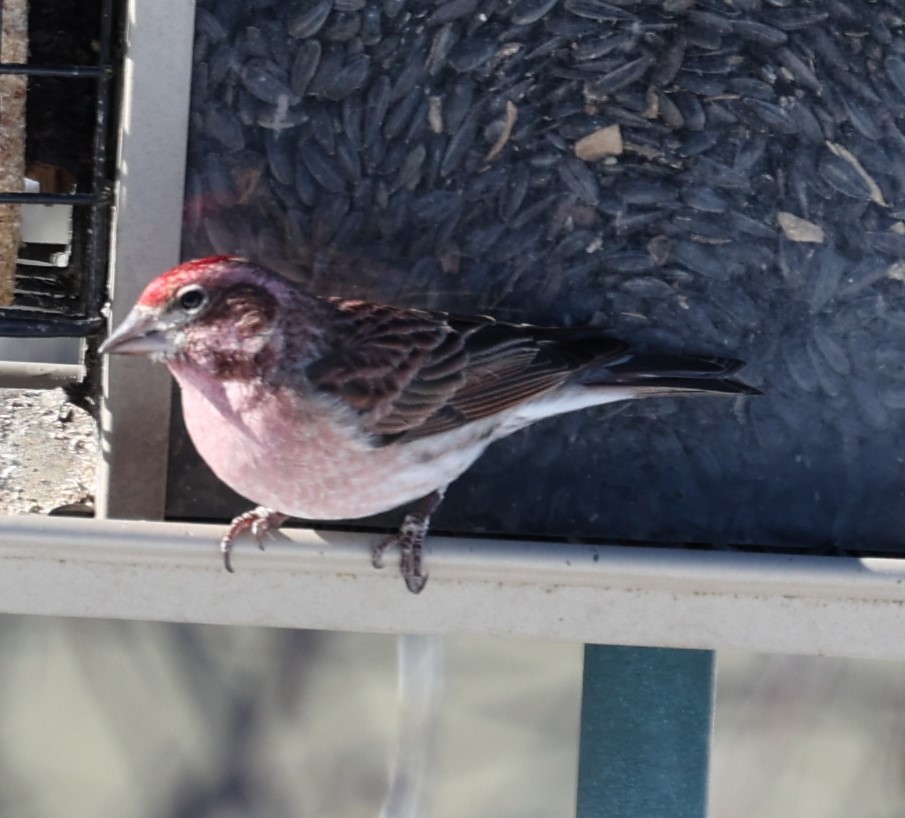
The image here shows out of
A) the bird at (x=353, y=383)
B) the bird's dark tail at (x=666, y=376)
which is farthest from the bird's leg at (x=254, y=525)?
the bird's dark tail at (x=666, y=376)

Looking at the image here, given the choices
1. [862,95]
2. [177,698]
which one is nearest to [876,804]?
[177,698]

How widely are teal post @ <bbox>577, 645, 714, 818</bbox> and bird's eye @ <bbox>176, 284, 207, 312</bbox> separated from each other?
1283 mm

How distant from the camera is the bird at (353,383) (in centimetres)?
429

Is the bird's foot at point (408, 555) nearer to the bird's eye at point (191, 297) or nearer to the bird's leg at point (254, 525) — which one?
the bird's leg at point (254, 525)

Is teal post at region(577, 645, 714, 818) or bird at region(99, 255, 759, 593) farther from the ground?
bird at region(99, 255, 759, 593)

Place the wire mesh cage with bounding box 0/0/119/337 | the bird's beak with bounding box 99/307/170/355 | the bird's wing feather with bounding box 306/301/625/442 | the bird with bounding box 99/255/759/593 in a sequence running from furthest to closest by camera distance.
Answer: the wire mesh cage with bounding box 0/0/119/337
the bird's wing feather with bounding box 306/301/625/442
the bird with bounding box 99/255/759/593
the bird's beak with bounding box 99/307/170/355

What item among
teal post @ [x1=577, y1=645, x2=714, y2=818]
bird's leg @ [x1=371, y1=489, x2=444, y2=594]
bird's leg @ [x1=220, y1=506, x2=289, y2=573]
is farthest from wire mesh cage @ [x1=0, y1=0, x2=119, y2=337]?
teal post @ [x1=577, y1=645, x2=714, y2=818]

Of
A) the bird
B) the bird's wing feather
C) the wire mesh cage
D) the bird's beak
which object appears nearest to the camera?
the bird's beak

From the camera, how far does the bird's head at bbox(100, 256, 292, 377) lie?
4.22m

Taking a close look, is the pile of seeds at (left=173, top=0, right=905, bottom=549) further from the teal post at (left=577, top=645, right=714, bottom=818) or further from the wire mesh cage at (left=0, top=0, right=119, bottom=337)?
the teal post at (left=577, top=645, right=714, bottom=818)

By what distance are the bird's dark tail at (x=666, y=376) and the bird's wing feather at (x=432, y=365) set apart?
55 millimetres

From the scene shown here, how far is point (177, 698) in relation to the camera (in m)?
8.31

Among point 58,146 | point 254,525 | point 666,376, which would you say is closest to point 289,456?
point 254,525

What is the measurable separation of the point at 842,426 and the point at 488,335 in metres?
0.95
